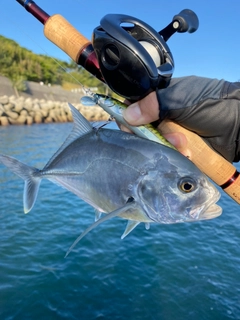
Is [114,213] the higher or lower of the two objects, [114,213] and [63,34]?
the lower

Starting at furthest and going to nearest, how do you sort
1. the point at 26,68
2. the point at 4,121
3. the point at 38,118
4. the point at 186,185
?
the point at 26,68 < the point at 38,118 < the point at 4,121 < the point at 186,185

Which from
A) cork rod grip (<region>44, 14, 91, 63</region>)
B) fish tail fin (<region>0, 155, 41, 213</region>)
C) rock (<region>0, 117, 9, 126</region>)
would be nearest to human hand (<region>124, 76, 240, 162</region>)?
cork rod grip (<region>44, 14, 91, 63</region>)

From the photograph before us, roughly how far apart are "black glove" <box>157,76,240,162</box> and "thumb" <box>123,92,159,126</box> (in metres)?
0.08

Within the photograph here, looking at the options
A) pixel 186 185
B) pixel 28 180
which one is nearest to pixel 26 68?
pixel 28 180

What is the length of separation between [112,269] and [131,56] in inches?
274

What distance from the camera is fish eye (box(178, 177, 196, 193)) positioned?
7.25ft

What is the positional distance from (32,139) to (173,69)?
946 inches

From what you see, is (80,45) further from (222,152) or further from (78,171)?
(222,152)

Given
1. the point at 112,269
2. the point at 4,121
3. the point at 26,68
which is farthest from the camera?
the point at 26,68

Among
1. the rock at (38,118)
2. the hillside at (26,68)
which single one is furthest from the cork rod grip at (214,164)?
the hillside at (26,68)

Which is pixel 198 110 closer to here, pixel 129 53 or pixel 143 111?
pixel 143 111

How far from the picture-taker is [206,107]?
9.41 ft

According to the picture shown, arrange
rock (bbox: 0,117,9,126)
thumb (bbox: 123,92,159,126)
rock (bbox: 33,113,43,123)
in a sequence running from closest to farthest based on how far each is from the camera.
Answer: thumb (bbox: 123,92,159,126), rock (bbox: 0,117,9,126), rock (bbox: 33,113,43,123)

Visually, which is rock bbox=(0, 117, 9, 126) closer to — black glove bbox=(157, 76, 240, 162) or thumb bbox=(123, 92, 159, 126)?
black glove bbox=(157, 76, 240, 162)
